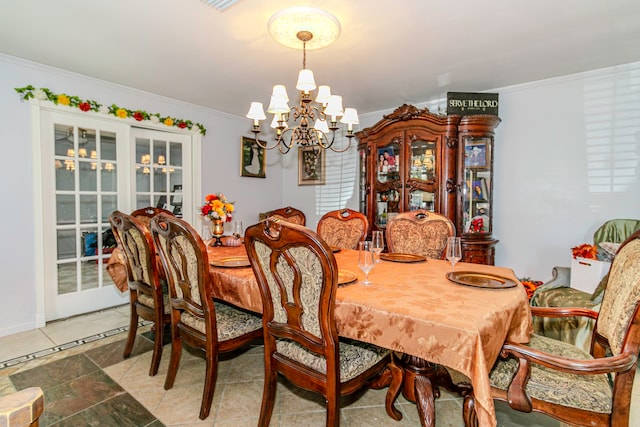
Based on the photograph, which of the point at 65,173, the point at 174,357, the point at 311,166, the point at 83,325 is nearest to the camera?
the point at 174,357

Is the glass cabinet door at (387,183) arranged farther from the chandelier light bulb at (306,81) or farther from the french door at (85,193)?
the french door at (85,193)

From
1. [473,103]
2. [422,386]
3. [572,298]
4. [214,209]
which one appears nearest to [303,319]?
[422,386]

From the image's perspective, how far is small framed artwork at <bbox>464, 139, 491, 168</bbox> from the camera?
3.20m

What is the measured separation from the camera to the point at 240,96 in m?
3.55

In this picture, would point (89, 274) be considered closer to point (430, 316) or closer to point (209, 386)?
point (209, 386)

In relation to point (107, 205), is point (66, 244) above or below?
below

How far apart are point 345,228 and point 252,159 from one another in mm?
2423

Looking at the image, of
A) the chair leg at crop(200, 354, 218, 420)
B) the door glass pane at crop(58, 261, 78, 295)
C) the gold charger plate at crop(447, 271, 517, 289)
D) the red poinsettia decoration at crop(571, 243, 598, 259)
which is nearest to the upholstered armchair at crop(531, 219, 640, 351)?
the red poinsettia decoration at crop(571, 243, 598, 259)

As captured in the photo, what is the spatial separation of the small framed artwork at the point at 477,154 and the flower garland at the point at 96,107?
10.2 feet

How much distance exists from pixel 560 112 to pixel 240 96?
324 centimetres

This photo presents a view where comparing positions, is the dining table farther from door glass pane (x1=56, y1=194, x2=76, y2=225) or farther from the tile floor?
door glass pane (x1=56, y1=194, x2=76, y2=225)

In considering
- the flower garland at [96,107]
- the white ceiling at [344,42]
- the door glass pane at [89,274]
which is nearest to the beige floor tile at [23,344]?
the door glass pane at [89,274]

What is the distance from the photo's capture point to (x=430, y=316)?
1115 mm

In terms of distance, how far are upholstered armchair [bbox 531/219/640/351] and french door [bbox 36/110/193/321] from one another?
3874mm
